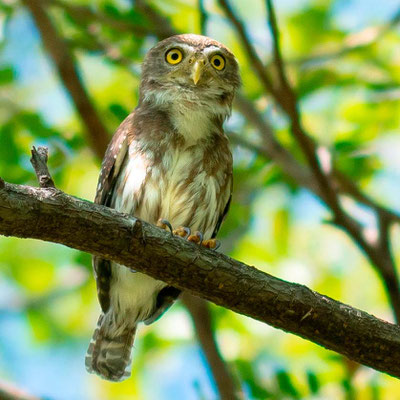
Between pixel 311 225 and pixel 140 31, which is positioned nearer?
pixel 140 31

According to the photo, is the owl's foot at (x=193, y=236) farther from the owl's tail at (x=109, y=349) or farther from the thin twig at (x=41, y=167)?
the owl's tail at (x=109, y=349)

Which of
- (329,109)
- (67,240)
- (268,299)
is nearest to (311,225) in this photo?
(329,109)

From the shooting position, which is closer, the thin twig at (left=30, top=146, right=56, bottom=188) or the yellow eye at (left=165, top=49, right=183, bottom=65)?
the thin twig at (left=30, top=146, right=56, bottom=188)

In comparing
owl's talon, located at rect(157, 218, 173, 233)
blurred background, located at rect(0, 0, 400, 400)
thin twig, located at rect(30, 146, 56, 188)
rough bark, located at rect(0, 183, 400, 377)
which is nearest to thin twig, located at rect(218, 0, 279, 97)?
blurred background, located at rect(0, 0, 400, 400)

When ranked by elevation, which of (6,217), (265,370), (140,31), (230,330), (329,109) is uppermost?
(329,109)

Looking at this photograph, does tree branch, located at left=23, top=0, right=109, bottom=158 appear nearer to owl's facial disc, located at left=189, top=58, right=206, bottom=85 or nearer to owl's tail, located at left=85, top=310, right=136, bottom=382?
owl's facial disc, located at left=189, top=58, right=206, bottom=85

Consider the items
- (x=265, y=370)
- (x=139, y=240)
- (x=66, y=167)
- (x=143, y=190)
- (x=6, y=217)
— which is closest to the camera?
(x=6, y=217)

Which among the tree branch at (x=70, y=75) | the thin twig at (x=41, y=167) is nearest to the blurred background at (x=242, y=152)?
the tree branch at (x=70, y=75)

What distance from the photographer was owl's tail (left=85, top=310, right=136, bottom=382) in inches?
251

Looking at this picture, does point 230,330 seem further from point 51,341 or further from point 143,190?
point 51,341

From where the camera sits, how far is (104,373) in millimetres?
6406

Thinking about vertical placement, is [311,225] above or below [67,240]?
above

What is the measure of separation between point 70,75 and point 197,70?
3.94 feet

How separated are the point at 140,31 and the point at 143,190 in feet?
5.73
